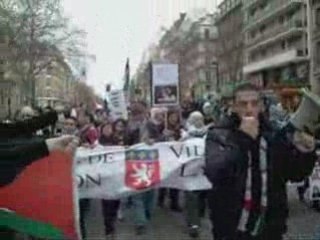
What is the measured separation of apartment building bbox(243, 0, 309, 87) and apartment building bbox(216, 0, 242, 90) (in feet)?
4.89

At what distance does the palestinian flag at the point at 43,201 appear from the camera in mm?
5598

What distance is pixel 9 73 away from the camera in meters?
85.4

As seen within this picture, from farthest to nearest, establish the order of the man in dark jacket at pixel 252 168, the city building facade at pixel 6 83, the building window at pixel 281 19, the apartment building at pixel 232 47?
the apartment building at pixel 232 47 → the building window at pixel 281 19 → the city building facade at pixel 6 83 → the man in dark jacket at pixel 252 168

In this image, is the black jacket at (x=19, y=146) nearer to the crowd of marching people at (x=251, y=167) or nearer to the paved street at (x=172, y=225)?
the crowd of marching people at (x=251, y=167)

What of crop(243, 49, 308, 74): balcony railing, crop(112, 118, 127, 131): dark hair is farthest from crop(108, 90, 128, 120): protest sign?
crop(243, 49, 308, 74): balcony railing

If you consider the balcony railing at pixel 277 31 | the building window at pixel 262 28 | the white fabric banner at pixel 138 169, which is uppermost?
the building window at pixel 262 28

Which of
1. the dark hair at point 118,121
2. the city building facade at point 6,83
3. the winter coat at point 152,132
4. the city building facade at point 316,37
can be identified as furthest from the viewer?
the city building facade at point 316,37

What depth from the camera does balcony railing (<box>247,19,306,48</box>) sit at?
268 feet

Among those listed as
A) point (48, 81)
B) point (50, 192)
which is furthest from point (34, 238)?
point (48, 81)

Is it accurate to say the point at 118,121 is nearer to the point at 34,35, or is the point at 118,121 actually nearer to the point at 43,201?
the point at 43,201

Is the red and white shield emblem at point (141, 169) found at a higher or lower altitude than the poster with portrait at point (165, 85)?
lower

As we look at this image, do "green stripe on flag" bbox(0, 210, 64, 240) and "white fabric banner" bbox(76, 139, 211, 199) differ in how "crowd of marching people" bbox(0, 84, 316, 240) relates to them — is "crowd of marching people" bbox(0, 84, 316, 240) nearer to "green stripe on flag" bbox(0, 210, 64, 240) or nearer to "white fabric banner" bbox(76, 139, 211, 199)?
"green stripe on flag" bbox(0, 210, 64, 240)

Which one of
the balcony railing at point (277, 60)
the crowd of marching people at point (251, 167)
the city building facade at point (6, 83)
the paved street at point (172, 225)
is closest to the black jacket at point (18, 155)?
the crowd of marching people at point (251, 167)

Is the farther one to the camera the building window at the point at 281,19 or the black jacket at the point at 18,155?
the building window at the point at 281,19
